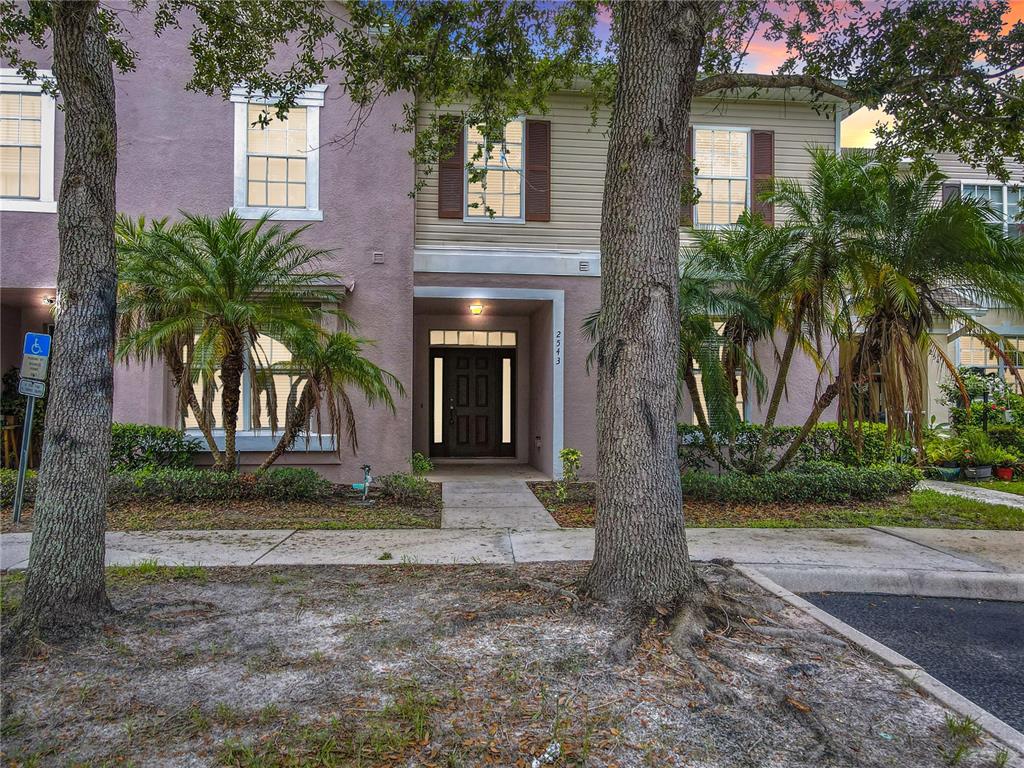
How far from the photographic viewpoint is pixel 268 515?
26.0ft

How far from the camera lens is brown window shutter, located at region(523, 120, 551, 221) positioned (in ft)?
36.5

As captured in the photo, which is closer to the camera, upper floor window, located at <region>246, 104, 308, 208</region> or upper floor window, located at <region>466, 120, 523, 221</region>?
upper floor window, located at <region>246, 104, 308, 208</region>

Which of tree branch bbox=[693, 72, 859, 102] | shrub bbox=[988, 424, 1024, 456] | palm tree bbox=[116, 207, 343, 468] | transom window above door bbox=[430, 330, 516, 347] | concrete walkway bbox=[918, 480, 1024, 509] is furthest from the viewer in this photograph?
transom window above door bbox=[430, 330, 516, 347]

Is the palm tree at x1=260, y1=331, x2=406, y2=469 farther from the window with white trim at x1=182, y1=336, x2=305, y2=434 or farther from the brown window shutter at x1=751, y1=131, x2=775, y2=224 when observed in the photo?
the brown window shutter at x1=751, y1=131, x2=775, y2=224

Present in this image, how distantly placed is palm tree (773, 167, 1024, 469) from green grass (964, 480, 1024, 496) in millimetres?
4556

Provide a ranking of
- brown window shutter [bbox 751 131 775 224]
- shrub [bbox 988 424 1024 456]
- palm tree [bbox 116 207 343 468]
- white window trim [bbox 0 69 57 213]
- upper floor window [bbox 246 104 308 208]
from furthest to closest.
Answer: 1. shrub [bbox 988 424 1024 456]
2. brown window shutter [bbox 751 131 775 224]
3. upper floor window [bbox 246 104 308 208]
4. white window trim [bbox 0 69 57 213]
5. palm tree [bbox 116 207 343 468]

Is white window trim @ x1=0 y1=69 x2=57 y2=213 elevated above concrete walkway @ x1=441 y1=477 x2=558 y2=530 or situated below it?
above

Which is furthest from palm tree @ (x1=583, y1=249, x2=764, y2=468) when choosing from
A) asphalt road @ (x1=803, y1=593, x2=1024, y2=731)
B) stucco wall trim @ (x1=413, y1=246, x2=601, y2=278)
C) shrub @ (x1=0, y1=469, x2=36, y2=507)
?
shrub @ (x1=0, y1=469, x2=36, y2=507)

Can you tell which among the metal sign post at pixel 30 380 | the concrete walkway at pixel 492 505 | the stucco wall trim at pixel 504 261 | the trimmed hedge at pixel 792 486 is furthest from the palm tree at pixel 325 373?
the trimmed hedge at pixel 792 486

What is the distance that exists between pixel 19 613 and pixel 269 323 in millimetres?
4544

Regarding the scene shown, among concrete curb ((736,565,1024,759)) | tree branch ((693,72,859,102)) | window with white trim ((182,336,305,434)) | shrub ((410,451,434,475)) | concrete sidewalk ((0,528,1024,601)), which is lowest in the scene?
concrete sidewalk ((0,528,1024,601))

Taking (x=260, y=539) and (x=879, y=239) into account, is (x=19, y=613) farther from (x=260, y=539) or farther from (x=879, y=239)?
(x=879, y=239)

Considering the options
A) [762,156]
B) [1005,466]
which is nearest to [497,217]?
[762,156]

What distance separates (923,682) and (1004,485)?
9.93 meters
